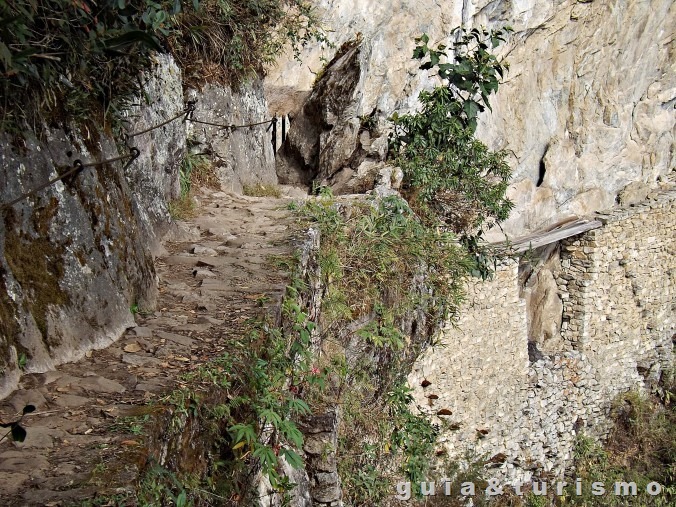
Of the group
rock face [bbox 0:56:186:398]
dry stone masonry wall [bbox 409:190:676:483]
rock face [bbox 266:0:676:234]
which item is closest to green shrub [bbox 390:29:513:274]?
dry stone masonry wall [bbox 409:190:676:483]

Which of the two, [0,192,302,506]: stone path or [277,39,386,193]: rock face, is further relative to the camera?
[277,39,386,193]: rock face

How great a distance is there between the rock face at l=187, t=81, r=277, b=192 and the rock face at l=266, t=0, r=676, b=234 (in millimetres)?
1124

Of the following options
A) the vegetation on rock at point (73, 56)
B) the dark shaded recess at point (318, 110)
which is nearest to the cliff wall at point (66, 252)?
the vegetation on rock at point (73, 56)

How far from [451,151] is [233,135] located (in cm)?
230

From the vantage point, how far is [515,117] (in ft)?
36.1

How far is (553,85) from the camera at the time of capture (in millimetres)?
11188

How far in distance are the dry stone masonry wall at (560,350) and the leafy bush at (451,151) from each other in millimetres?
942

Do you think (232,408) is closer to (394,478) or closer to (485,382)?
(394,478)

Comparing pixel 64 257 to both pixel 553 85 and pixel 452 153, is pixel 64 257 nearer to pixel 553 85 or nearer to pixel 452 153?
pixel 452 153

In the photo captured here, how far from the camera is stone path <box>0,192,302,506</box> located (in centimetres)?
209

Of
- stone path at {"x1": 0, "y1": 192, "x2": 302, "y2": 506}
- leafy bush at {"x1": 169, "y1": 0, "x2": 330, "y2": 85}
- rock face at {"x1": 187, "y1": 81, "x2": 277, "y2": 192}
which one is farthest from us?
rock face at {"x1": 187, "y1": 81, "x2": 277, "y2": 192}

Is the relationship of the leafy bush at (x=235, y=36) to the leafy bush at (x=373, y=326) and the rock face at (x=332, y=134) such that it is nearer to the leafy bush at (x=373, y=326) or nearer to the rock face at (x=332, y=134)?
the rock face at (x=332, y=134)

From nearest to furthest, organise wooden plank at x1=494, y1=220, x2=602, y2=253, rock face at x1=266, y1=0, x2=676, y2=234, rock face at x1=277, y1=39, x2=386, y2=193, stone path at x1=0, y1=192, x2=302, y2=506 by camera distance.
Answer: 1. stone path at x1=0, y1=192, x2=302, y2=506
2. rock face at x1=277, y1=39, x2=386, y2=193
3. rock face at x1=266, y1=0, x2=676, y2=234
4. wooden plank at x1=494, y1=220, x2=602, y2=253

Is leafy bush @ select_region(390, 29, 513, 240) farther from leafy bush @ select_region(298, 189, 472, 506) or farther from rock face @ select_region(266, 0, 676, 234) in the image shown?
leafy bush @ select_region(298, 189, 472, 506)
